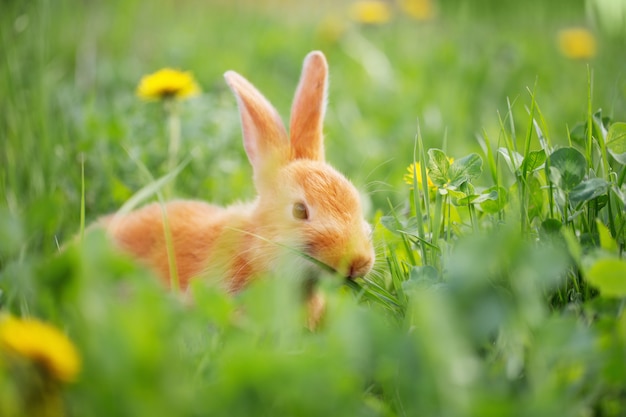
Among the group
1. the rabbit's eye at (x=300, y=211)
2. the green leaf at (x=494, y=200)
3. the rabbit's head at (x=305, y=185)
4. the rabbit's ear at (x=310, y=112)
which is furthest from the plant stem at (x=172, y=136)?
the green leaf at (x=494, y=200)

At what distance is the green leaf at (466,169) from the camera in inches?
79.0

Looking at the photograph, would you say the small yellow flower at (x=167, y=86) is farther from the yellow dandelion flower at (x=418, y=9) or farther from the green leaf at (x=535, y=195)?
the yellow dandelion flower at (x=418, y=9)

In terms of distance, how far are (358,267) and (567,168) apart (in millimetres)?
654

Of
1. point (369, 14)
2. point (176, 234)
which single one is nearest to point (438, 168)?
point (176, 234)

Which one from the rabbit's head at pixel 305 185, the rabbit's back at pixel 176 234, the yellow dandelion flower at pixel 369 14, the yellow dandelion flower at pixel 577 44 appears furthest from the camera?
the yellow dandelion flower at pixel 369 14

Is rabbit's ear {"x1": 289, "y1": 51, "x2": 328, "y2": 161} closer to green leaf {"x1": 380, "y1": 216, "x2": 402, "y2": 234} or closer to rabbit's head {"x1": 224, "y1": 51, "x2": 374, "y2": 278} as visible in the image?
rabbit's head {"x1": 224, "y1": 51, "x2": 374, "y2": 278}

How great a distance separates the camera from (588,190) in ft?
5.98

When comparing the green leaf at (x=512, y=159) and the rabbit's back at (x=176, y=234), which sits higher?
the green leaf at (x=512, y=159)

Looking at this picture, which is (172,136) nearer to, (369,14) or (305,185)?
(305,185)

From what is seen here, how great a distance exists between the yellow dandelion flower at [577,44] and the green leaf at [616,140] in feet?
10.9

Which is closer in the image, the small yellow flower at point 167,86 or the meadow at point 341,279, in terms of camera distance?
the meadow at point 341,279

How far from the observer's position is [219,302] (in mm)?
1396

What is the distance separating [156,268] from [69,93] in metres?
1.77

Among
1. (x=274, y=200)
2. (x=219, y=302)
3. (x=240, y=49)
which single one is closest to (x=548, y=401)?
(x=219, y=302)
